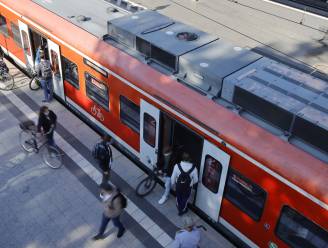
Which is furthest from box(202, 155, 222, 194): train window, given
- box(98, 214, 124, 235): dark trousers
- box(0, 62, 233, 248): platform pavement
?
box(98, 214, 124, 235): dark trousers

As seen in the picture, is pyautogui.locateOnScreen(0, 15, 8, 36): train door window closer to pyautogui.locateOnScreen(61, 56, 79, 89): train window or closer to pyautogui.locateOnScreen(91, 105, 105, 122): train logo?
pyautogui.locateOnScreen(61, 56, 79, 89): train window

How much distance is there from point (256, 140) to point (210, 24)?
16.9 feet

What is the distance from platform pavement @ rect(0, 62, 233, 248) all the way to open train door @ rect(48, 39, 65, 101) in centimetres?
143

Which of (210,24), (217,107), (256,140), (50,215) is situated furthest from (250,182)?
(210,24)

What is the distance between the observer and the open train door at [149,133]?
8.23 metres

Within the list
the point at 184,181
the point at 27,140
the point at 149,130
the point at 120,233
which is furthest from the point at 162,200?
the point at 27,140

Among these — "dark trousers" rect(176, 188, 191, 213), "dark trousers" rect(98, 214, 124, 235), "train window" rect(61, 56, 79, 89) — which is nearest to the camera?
"dark trousers" rect(98, 214, 124, 235)

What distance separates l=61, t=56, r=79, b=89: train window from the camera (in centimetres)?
1044

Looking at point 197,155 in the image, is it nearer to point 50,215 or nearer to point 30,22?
point 50,215

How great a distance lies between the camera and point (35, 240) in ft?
26.2

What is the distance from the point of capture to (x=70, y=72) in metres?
10.7

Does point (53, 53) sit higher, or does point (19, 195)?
point (53, 53)

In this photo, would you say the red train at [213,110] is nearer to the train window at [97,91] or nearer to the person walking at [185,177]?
the train window at [97,91]

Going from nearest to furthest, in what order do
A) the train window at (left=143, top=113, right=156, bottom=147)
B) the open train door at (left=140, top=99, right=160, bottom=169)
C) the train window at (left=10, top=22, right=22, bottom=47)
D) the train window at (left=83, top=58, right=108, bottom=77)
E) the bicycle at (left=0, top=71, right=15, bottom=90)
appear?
1. the open train door at (left=140, top=99, right=160, bottom=169)
2. the train window at (left=143, top=113, right=156, bottom=147)
3. the train window at (left=83, top=58, right=108, bottom=77)
4. the train window at (left=10, top=22, right=22, bottom=47)
5. the bicycle at (left=0, top=71, right=15, bottom=90)
